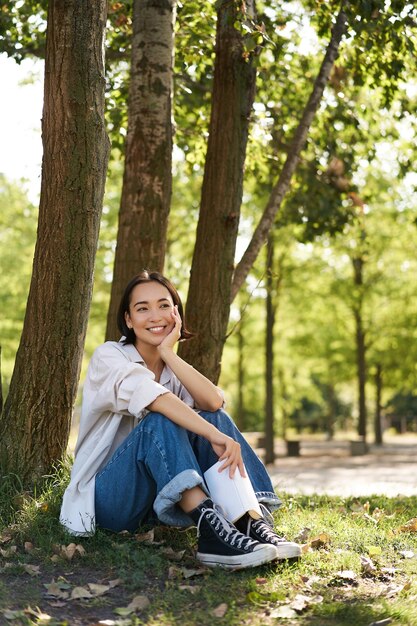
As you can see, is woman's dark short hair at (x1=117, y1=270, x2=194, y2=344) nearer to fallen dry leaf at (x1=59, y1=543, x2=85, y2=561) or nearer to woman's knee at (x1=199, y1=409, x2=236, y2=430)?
woman's knee at (x1=199, y1=409, x2=236, y2=430)

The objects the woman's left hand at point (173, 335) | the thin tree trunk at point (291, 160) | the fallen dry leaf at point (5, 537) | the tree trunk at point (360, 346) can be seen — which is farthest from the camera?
the tree trunk at point (360, 346)

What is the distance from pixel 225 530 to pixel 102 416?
3.31ft

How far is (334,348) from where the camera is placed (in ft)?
93.3

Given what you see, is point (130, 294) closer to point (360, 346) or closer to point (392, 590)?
point (392, 590)

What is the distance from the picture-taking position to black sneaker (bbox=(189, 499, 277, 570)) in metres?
4.14

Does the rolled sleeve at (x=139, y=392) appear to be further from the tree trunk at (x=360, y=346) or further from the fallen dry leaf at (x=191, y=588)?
the tree trunk at (x=360, y=346)

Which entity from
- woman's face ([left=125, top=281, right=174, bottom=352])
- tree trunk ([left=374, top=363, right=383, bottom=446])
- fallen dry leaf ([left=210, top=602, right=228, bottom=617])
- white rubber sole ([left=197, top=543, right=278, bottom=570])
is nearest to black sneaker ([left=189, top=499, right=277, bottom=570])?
white rubber sole ([left=197, top=543, right=278, bottom=570])

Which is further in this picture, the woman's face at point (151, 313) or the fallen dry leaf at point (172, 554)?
the woman's face at point (151, 313)

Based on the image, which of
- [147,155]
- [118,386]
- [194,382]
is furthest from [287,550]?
[147,155]

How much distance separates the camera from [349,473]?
1595cm

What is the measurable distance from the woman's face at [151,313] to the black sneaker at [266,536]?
1.20m

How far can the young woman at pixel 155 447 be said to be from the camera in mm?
4250


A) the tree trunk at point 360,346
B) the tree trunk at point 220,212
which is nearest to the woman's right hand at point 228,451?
the tree trunk at point 220,212

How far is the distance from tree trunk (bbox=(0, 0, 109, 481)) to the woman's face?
73cm
